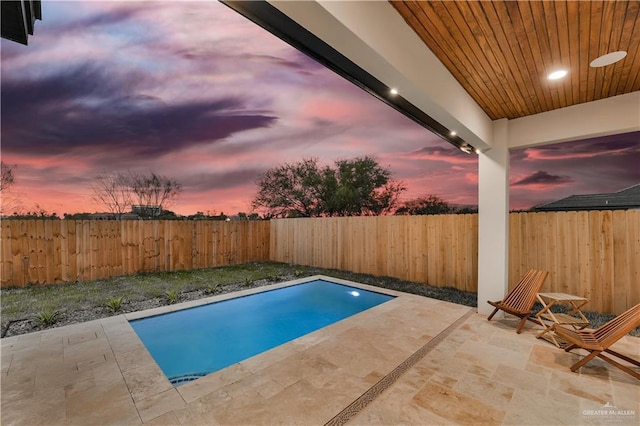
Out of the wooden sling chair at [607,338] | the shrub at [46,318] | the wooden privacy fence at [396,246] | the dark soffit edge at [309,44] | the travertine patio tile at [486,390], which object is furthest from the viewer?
the wooden privacy fence at [396,246]

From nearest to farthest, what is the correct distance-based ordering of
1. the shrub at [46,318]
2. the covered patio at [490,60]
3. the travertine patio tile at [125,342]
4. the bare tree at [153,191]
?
the covered patio at [490,60] → the travertine patio tile at [125,342] → the shrub at [46,318] → the bare tree at [153,191]

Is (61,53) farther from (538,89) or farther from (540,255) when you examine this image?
(540,255)

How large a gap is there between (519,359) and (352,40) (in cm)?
357

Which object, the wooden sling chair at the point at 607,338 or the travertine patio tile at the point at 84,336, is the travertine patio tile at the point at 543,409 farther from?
the travertine patio tile at the point at 84,336

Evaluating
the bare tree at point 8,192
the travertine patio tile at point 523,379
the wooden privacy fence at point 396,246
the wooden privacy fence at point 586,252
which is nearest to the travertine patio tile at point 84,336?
the travertine patio tile at point 523,379

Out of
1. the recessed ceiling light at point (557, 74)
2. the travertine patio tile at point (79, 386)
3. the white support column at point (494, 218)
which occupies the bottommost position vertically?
the travertine patio tile at point (79, 386)

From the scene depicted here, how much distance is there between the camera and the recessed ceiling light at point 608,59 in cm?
261

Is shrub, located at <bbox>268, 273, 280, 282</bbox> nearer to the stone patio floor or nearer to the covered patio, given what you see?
the stone patio floor

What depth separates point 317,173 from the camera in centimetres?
1582

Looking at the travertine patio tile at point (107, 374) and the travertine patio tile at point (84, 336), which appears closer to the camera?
the travertine patio tile at point (107, 374)

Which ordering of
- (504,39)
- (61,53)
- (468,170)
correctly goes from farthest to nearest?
(468,170) < (61,53) < (504,39)

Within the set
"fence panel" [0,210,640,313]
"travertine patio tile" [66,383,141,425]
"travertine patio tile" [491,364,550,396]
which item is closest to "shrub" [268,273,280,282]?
"fence panel" [0,210,640,313]

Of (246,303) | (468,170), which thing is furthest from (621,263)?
(468,170)

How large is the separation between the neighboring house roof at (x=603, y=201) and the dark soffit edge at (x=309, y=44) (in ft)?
33.6
